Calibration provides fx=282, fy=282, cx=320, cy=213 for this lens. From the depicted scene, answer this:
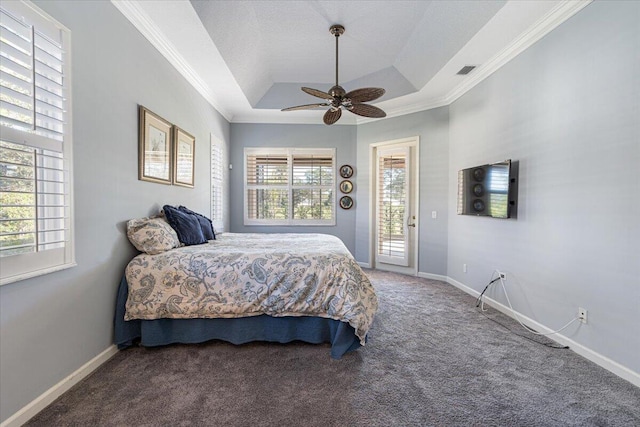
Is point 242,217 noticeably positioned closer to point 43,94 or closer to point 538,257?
point 43,94

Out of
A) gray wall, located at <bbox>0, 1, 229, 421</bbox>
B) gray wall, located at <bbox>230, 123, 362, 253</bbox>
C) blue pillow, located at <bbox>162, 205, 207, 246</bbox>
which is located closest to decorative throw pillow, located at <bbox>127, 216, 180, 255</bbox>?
gray wall, located at <bbox>0, 1, 229, 421</bbox>

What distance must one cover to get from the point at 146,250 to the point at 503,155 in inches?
142

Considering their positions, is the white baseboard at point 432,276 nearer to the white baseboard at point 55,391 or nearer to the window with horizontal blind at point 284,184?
the window with horizontal blind at point 284,184

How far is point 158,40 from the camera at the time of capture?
260 centimetres

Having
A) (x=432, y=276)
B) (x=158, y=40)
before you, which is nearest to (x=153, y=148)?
(x=158, y=40)

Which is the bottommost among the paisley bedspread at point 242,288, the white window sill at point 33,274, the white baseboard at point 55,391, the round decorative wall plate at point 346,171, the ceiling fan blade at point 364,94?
the white baseboard at point 55,391

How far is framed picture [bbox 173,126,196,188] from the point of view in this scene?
9.94 feet

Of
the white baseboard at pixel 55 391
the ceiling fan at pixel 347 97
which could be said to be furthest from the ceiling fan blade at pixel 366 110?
the white baseboard at pixel 55 391

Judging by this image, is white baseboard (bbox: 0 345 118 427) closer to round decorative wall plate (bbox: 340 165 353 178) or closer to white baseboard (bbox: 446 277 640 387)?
white baseboard (bbox: 446 277 640 387)

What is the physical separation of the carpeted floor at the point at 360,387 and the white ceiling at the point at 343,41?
2.67 metres

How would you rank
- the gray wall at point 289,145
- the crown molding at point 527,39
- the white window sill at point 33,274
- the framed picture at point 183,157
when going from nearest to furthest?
the white window sill at point 33,274
the crown molding at point 527,39
the framed picture at point 183,157
the gray wall at point 289,145

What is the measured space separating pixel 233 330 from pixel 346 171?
3561 mm

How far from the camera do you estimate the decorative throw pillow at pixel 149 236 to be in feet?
7.34

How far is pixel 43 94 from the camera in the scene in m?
1.53
